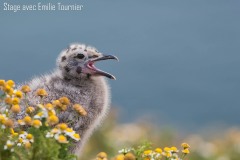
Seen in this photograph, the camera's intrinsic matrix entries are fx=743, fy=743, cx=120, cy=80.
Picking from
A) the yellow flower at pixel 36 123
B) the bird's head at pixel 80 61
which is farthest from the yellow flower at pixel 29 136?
the bird's head at pixel 80 61

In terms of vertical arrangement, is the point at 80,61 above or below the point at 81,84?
above

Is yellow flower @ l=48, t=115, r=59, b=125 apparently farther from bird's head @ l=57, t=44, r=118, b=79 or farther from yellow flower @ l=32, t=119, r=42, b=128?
bird's head @ l=57, t=44, r=118, b=79

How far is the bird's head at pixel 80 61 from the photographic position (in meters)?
6.46

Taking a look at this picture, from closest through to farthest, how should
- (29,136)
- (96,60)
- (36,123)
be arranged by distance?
(36,123) → (29,136) → (96,60)

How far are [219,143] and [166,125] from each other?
0.72 meters

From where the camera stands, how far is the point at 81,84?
252 inches

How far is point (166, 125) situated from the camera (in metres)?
9.66

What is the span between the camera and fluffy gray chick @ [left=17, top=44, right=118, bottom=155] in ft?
19.8

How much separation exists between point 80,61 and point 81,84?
22 centimetres

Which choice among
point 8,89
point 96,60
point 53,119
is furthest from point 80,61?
point 53,119

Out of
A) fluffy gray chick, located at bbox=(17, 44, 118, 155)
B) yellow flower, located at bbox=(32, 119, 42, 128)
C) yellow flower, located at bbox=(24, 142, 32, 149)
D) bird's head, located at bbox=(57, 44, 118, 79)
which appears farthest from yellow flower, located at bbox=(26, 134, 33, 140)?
bird's head, located at bbox=(57, 44, 118, 79)

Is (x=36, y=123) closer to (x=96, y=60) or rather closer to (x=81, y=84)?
(x=81, y=84)

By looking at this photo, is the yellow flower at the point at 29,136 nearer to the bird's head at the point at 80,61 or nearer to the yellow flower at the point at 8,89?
the yellow flower at the point at 8,89

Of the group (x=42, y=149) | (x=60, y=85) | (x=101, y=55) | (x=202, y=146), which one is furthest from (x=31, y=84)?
(x=202, y=146)
